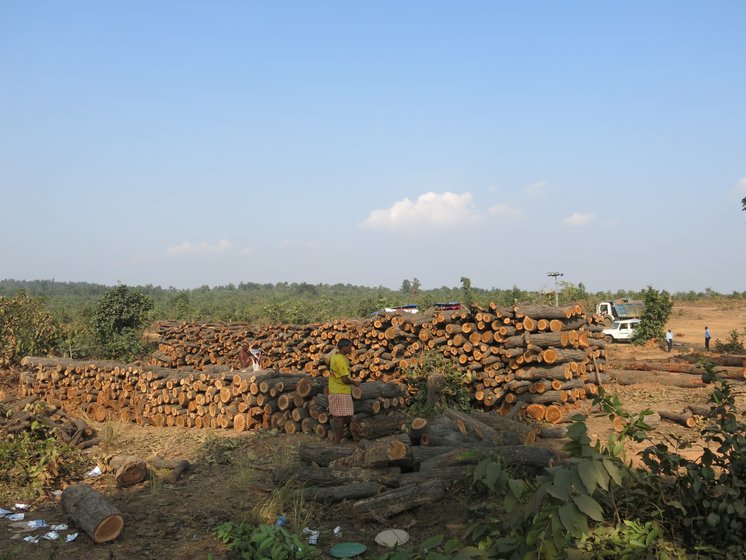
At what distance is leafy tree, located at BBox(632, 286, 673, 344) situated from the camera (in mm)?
24016

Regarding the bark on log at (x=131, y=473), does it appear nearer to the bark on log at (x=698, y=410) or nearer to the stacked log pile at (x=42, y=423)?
the stacked log pile at (x=42, y=423)

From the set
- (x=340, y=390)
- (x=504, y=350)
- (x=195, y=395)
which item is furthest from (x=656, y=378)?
(x=195, y=395)

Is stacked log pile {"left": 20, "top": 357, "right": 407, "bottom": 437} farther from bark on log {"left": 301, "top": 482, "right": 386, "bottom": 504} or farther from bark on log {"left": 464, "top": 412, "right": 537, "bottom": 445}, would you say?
bark on log {"left": 301, "top": 482, "right": 386, "bottom": 504}

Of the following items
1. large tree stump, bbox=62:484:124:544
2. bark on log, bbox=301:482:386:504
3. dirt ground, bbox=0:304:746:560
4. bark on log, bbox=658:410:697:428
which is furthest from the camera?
bark on log, bbox=658:410:697:428

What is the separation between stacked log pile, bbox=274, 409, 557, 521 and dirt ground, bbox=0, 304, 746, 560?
15 centimetres

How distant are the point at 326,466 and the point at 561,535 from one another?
3906 millimetres

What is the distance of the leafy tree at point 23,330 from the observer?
51.2 feet

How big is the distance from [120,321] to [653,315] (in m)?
21.8

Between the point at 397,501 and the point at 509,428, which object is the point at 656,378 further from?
the point at 397,501

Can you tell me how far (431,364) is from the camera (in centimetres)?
1066

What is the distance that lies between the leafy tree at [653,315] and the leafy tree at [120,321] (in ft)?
67.7

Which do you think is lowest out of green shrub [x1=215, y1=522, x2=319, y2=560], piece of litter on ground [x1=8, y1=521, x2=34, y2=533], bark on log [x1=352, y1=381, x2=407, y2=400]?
piece of litter on ground [x1=8, y1=521, x2=34, y2=533]

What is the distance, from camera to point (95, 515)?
5.11 metres

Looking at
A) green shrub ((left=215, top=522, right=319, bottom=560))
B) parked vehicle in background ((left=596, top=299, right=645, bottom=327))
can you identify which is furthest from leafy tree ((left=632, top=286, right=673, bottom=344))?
green shrub ((left=215, top=522, right=319, bottom=560))
